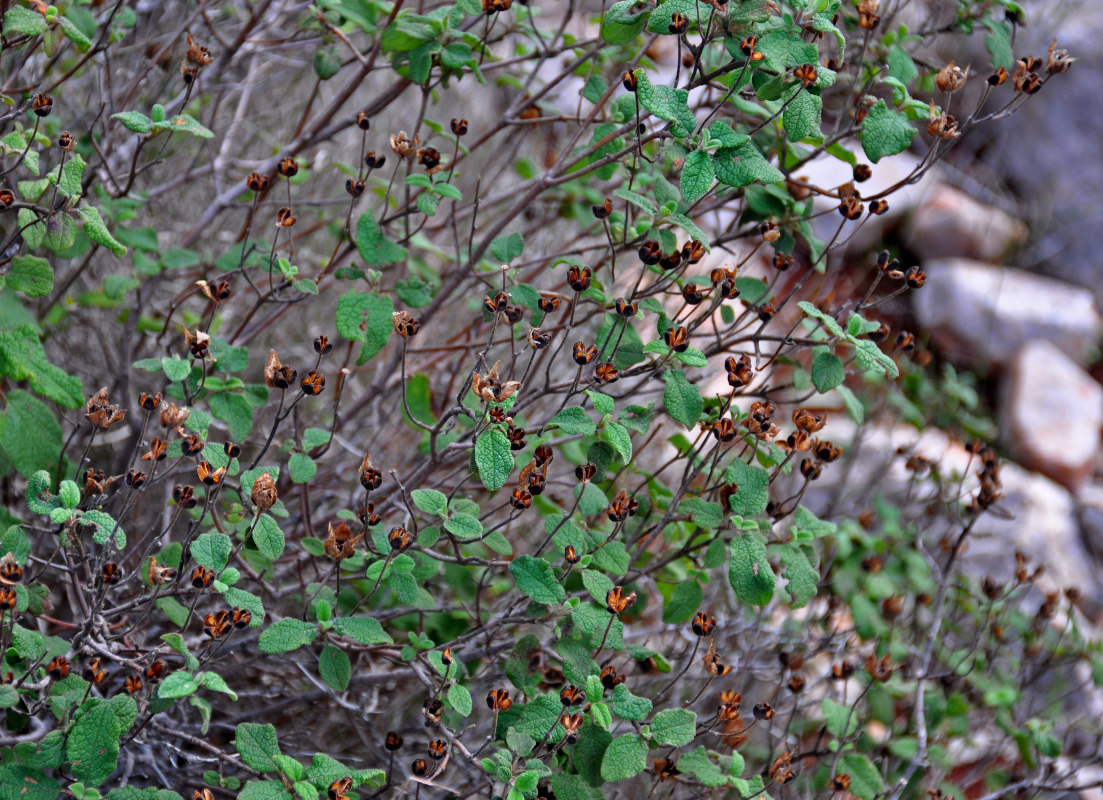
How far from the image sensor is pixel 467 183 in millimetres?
3689

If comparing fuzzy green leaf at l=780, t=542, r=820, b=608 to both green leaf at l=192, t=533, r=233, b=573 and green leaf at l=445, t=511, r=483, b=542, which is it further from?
green leaf at l=192, t=533, r=233, b=573

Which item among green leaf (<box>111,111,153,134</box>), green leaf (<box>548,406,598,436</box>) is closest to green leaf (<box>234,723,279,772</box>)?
green leaf (<box>548,406,598,436</box>)

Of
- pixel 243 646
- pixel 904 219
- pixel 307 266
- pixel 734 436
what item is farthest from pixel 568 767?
pixel 904 219

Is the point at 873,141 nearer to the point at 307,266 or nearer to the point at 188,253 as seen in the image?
the point at 188,253

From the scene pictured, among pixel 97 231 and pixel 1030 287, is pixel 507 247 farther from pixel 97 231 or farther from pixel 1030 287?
pixel 1030 287

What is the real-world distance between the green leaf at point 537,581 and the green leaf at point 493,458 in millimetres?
186

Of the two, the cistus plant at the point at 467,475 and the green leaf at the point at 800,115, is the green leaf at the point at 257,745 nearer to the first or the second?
the cistus plant at the point at 467,475

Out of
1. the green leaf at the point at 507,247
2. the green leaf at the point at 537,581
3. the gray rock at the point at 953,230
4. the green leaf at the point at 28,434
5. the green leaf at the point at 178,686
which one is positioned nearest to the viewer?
the green leaf at the point at 178,686

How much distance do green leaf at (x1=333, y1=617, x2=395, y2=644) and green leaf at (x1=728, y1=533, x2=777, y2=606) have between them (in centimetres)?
61

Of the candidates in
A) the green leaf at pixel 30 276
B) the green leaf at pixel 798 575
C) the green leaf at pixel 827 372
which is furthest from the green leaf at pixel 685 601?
the green leaf at pixel 30 276

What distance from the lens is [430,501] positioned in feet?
5.03

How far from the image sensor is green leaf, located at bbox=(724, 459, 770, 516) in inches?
65.4

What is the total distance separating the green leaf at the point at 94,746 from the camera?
1354 millimetres

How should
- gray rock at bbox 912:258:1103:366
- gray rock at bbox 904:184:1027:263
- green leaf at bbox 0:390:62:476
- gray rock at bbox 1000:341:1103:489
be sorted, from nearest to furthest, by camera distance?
1. green leaf at bbox 0:390:62:476
2. gray rock at bbox 1000:341:1103:489
3. gray rock at bbox 912:258:1103:366
4. gray rock at bbox 904:184:1027:263
